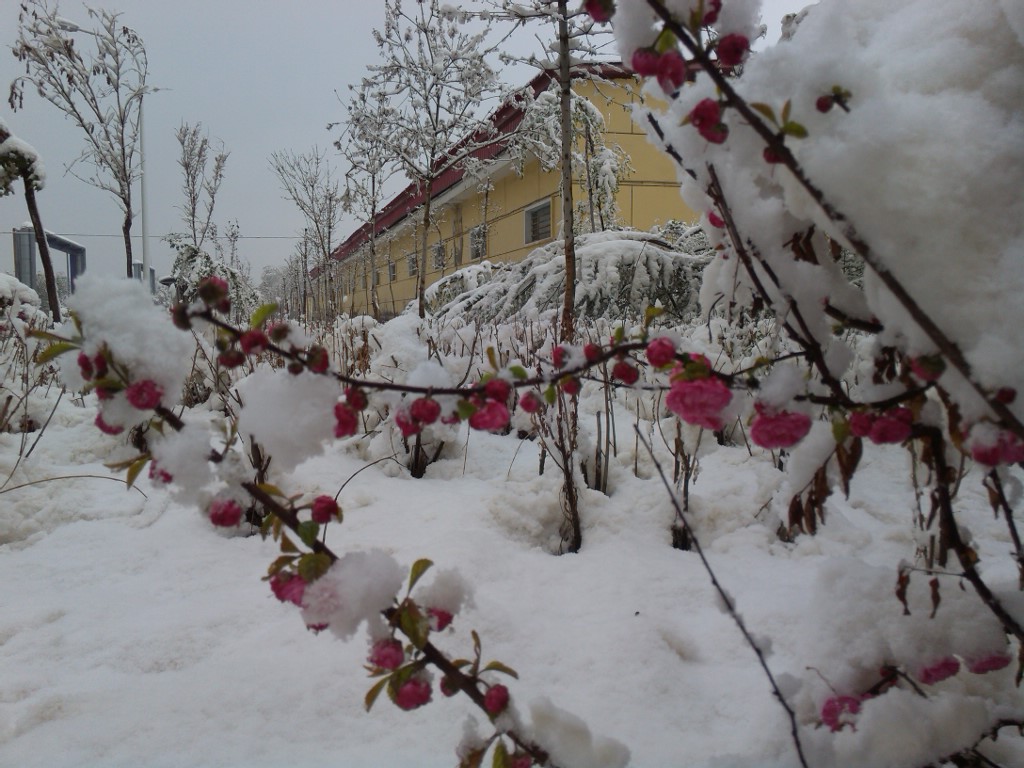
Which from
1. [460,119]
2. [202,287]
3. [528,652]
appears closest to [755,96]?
[202,287]

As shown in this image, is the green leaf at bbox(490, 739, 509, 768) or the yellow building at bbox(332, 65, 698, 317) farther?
the yellow building at bbox(332, 65, 698, 317)

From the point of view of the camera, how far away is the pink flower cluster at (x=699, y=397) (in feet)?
2.15

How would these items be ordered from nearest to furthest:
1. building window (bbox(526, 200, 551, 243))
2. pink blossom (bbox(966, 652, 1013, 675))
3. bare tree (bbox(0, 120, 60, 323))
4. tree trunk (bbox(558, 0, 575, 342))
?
pink blossom (bbox(966, 652, 1013, 675)), tree trunk (bbox(558, 0, 575, 342)), bare tree (bbox(0, 120, 60, 323)), building window (bbox(526, 200, 551, 243))

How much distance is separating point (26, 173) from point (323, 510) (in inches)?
283

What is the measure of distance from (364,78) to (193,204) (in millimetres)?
8324

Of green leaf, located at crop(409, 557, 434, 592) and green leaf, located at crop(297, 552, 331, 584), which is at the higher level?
green leaf, located at crop(297, 552, 331, 584)

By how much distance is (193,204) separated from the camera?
45.6ft

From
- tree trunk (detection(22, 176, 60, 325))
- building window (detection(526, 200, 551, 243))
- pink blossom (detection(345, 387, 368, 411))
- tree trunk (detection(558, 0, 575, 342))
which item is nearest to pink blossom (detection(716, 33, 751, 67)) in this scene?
pink blossom (detection(345, 387, 368, 411))

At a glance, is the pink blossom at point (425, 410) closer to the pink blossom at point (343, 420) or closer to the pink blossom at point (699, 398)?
the pink blossom at point (343, 420)

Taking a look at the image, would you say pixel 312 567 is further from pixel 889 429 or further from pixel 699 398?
pixel 889 429

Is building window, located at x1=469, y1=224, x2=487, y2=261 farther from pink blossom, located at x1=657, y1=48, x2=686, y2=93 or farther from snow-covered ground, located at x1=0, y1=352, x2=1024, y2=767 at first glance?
pink blossom, located at x1=657, y1=48, x2=686, y2=93

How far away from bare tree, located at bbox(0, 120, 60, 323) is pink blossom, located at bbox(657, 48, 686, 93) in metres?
6.84

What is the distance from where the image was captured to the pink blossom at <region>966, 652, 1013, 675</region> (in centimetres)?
79

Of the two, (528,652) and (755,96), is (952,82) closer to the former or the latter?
(755,96)
